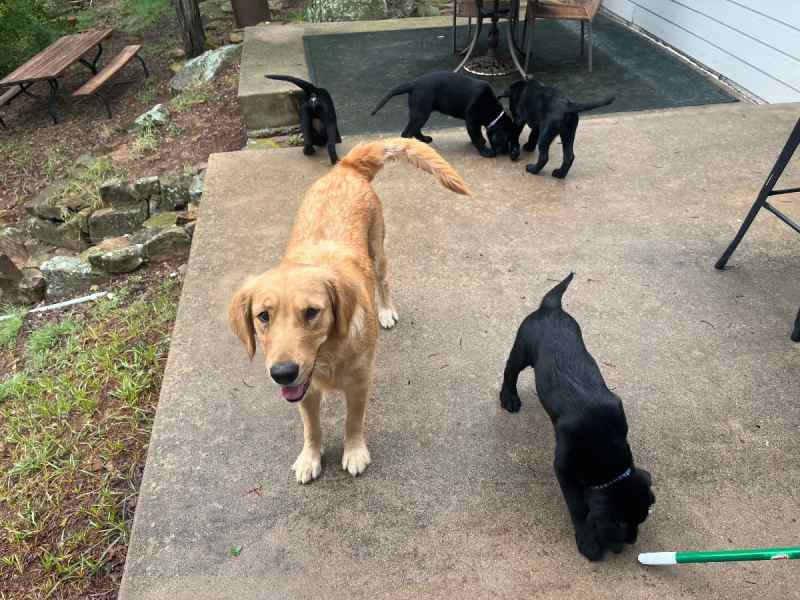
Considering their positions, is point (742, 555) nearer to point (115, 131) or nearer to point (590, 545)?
point (590, 545)

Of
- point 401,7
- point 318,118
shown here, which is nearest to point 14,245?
point 318,118

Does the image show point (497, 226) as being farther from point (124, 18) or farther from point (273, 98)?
point (124, 18)

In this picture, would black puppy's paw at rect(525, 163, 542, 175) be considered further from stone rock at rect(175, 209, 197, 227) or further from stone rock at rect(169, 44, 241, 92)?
stone rock at rect(169, 44, 241, 92)

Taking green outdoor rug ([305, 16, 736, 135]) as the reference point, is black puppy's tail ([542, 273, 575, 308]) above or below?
above

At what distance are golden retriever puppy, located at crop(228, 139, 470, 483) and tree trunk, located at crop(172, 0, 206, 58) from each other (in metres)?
6.80

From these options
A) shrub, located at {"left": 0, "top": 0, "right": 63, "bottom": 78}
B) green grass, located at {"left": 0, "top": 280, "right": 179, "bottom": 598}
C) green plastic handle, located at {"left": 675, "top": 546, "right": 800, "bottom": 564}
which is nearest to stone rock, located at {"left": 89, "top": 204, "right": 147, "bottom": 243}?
Result: green grass, located at {"left": 0, "top": 280, "right": 179, "bottom": 598}

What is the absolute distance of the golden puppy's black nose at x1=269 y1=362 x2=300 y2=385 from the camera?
173 cm

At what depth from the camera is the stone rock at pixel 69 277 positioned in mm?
4355

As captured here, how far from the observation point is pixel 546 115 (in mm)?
4277

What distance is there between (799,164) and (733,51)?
231 cm

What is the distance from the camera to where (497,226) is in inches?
155

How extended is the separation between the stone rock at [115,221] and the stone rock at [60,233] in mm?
146

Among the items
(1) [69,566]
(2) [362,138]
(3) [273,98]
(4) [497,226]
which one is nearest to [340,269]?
(1) [69,566]

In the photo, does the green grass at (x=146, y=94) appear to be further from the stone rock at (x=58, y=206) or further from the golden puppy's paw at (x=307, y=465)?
the golden puppy's paw at (x=307, y=465)
